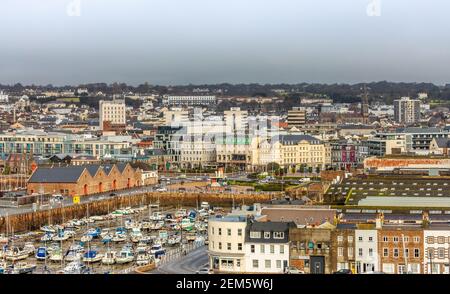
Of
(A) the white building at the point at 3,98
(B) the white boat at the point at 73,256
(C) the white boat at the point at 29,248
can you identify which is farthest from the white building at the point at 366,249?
(A) the white building at the point at 3,98

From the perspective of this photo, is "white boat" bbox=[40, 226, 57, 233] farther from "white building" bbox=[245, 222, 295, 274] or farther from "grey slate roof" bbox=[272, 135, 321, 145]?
"grey slate roof" bbox=[272, 135, 321, 145]

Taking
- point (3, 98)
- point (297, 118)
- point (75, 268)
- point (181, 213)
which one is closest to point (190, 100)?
point (3, 98)

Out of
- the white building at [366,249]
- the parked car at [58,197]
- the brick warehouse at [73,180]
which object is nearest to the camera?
the white building at [366,249]

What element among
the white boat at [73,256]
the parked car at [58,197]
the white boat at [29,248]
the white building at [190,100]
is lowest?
the white boat at [29,248]

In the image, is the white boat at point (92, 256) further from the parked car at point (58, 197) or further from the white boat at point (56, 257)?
the parked car at point (58, 197)
